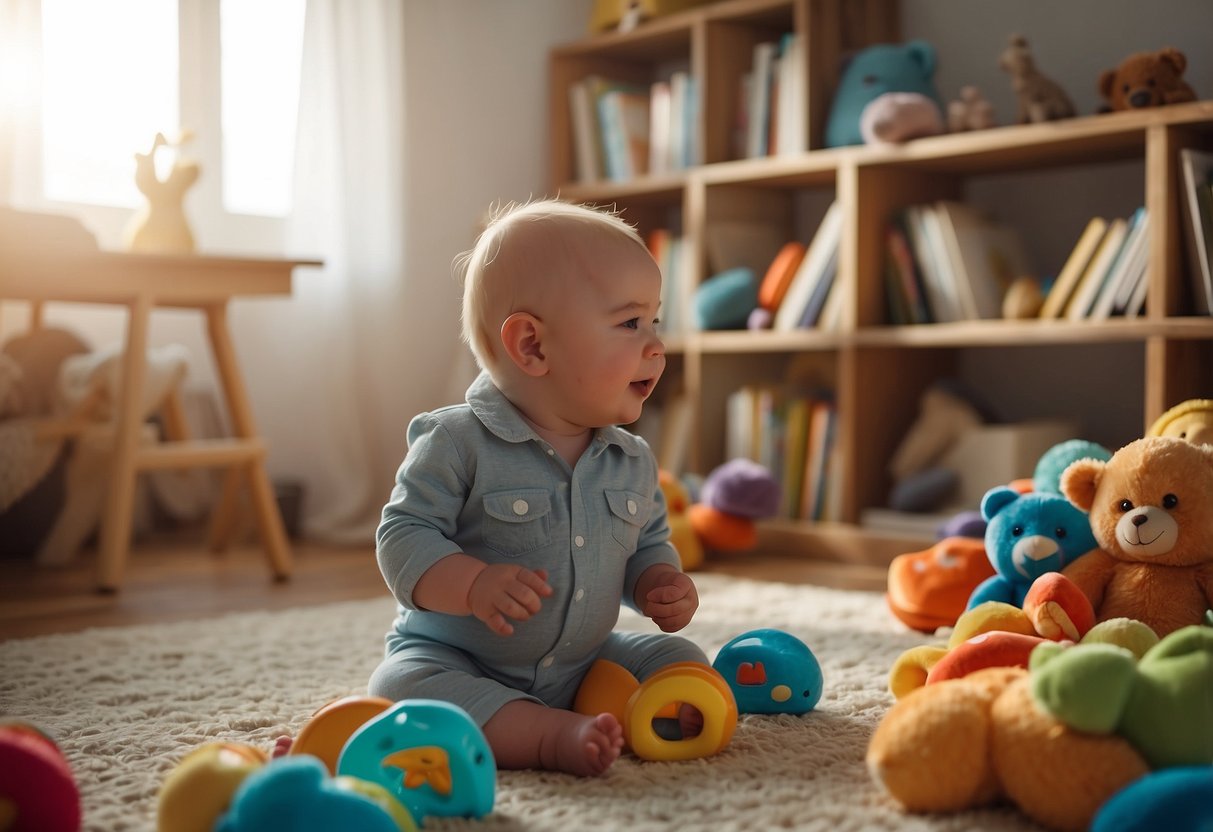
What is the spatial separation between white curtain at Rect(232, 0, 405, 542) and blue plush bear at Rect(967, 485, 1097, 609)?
1.52m

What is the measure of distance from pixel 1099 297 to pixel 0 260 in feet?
5.26

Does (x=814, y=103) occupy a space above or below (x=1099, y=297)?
above

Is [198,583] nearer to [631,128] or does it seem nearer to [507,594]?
[507,594]

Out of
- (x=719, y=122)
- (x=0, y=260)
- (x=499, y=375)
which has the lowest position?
(x=499, y=375)

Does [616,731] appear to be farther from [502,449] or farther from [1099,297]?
[1099,297]

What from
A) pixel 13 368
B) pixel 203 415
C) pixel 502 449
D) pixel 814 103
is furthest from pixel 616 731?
pixel 203 415

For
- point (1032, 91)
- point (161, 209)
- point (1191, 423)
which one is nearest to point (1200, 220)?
point (1032, 91)

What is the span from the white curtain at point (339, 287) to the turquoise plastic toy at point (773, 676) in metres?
1.53

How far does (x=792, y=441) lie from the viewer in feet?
7.66

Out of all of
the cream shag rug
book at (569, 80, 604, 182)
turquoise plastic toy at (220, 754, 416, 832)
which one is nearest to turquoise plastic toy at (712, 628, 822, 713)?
the cream shag rug

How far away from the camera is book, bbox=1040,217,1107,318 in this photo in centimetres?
194

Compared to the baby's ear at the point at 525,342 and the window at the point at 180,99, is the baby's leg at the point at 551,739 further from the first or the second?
the window at the point at 180,99

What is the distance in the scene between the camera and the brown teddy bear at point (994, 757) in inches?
29.2

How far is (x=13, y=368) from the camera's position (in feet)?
6.74
